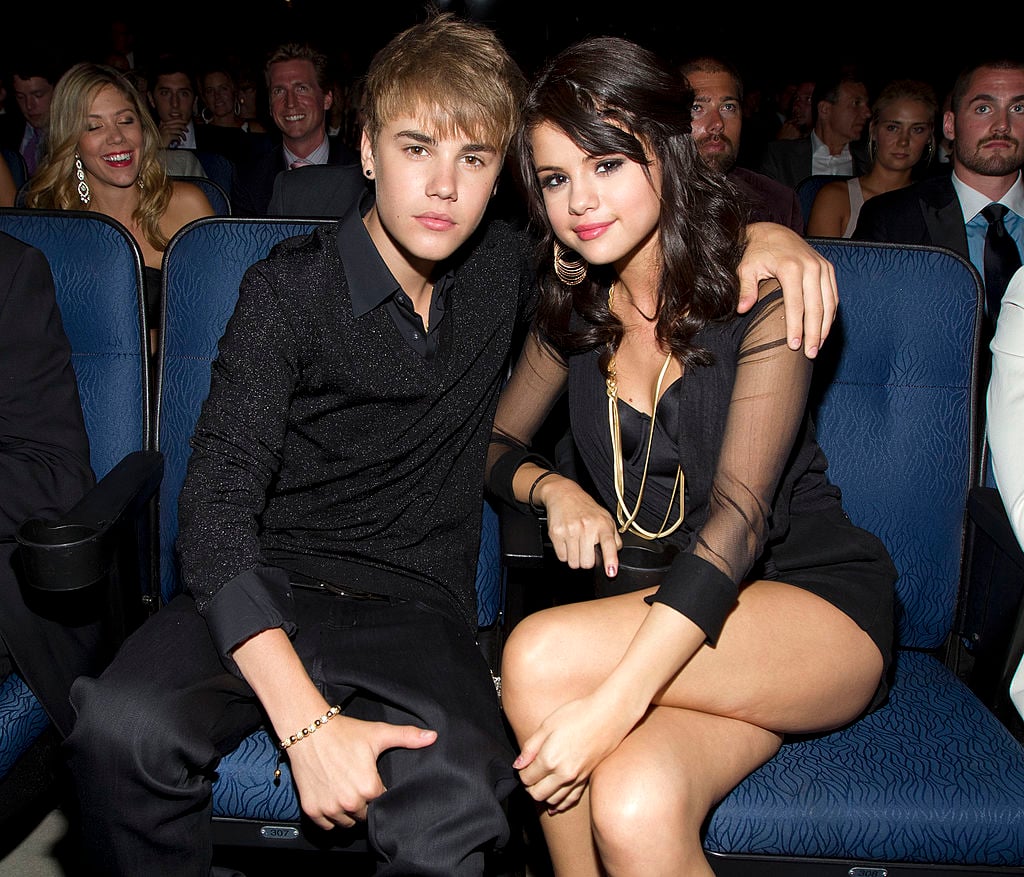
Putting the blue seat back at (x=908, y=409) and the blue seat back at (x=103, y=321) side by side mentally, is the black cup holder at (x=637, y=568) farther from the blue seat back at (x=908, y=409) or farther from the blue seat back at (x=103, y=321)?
the blue seat back at (x=103, y=321)

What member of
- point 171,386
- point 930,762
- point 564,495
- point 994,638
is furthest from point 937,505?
point 171,386

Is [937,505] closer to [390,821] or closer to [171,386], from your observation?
[390,821]

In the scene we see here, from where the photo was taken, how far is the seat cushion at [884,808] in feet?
3.83

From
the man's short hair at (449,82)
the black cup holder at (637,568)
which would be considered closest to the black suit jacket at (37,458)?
the man's short hair at (449,82)

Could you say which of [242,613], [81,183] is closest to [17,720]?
[242,613]

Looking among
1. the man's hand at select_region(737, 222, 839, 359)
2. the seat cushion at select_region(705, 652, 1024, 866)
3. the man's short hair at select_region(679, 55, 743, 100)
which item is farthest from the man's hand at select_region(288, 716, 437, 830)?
the man's short hair at select_region(679, 55, 743, 100)

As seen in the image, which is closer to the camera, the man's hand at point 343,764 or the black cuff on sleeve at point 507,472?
the man's hand at point 343,764

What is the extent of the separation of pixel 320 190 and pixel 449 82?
139 cm

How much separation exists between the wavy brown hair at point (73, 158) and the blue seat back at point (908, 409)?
76.1 inches

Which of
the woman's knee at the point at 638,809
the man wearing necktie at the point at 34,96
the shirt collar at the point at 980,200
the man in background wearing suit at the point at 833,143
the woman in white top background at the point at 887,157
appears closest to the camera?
the woman's knee at the point at 638,809

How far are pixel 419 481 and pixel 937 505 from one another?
855 mm

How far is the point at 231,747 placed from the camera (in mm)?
1270

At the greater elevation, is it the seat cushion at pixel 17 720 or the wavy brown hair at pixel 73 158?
the wavy brown hair at pixel 73 158

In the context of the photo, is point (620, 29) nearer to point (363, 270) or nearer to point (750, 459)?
point (363, 270)
